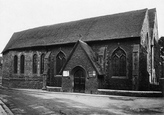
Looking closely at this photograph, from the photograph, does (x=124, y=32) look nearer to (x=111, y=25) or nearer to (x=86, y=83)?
(x=111, y=25)

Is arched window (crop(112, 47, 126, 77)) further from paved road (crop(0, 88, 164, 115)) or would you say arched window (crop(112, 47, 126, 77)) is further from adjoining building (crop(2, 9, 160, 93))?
paved road (crop(0, 88, 164, 115))

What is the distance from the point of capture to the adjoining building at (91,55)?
1961 centimetres

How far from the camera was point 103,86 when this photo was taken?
20.3 m

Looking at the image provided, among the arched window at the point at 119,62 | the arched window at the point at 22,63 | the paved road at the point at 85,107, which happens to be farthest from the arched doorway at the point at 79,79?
the arched window at the point at 22,63

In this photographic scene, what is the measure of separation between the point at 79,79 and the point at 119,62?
5.28 m

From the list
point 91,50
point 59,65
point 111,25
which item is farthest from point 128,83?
point 59,65

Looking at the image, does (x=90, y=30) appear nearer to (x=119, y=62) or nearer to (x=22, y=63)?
(x=119, y=62)

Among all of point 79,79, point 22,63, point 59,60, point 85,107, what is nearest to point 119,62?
point 79,79

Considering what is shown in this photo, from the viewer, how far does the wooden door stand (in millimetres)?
20516

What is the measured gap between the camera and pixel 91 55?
20.5 meters

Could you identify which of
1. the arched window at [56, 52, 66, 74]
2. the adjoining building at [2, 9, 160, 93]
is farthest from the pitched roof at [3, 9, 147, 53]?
the arched window at [56, 52, 66, 74]

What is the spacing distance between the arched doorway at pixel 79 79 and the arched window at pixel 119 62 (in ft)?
12.7

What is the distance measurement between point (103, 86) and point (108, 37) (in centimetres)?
606

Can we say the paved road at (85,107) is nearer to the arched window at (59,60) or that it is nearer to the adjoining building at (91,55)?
the adjoining building at (91,55)
